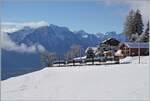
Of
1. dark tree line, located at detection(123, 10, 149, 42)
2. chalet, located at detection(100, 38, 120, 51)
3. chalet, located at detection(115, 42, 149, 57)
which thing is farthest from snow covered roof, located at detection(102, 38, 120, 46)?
chalet, located at detection(115, 42, 149, 57)

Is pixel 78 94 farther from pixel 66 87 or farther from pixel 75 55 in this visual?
pixel 75 55

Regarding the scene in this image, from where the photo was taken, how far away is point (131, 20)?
335ft

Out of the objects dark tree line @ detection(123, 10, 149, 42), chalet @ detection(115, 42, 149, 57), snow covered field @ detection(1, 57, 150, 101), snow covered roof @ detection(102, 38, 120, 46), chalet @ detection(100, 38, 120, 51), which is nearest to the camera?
snow covered field @ detection(1, 57, 150, 101)

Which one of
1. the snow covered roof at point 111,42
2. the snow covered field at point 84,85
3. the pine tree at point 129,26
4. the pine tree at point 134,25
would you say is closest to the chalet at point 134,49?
the snow covered roof at point 111,42

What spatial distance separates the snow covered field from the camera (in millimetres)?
28344

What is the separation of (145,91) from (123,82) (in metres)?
4.16

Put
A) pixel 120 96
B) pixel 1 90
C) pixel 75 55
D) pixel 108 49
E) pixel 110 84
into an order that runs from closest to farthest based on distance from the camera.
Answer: pixel 120 96
pixel 110 84
pixel 1 90
pixel 108 49
pixel 75 55

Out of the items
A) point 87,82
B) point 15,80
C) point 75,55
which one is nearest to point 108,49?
→ point 75,55

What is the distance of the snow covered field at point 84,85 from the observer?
1116 inches

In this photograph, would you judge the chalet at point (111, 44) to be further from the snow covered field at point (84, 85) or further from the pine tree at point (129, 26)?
the snow covered field at point (84, 85)

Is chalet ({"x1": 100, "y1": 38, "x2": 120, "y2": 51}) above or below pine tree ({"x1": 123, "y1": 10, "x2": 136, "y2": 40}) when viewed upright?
below

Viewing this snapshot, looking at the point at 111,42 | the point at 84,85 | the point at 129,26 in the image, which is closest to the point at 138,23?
the point at 129,26

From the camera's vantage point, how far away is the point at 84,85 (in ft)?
106

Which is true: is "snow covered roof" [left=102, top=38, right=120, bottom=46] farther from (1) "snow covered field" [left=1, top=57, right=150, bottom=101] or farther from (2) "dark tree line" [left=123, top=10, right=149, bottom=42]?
(1) "snow covered field" [left=1, top=57, right=150, bottom=101]
